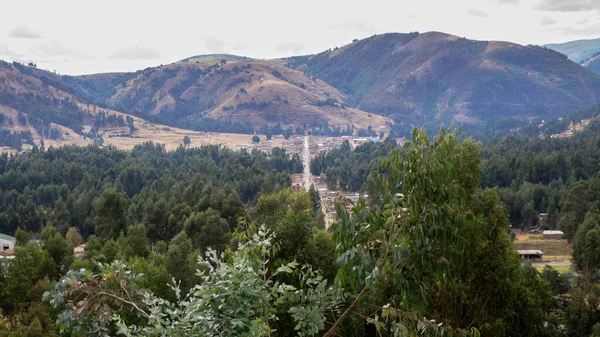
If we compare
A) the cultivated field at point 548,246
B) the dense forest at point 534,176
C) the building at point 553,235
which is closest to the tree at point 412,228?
the dense forest at point 534,176

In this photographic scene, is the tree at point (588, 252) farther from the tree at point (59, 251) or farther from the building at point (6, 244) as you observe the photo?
the building at point (6, 244)

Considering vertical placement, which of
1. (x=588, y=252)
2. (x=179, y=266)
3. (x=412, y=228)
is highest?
(x=412, y=228)

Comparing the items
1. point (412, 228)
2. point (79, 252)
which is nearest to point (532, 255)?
point (79, 252)

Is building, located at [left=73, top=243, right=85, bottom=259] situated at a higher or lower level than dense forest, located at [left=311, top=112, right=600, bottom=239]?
lower

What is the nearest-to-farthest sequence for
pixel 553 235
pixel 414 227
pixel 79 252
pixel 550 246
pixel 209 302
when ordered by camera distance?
pixel 209 302 → pixel 414 227 → pixel 79 252 → pixel 550 246 → pixel 553 235

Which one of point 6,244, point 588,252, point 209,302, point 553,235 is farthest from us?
point 553,235

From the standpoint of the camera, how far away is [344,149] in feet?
479

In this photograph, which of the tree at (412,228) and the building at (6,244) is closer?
the tree at (412,228)

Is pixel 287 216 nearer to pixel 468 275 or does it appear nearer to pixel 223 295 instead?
pixel 468 275

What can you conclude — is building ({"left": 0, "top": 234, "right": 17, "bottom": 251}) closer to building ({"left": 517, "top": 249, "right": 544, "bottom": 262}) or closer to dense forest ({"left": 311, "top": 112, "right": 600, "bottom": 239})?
dense forest ({"left": 311, "top": 112, "right": 600, "bottom": 239})

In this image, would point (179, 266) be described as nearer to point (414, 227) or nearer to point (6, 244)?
point (414, 227)

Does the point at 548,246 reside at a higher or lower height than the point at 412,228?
lower

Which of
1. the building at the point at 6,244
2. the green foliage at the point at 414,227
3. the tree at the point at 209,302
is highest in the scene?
the green foliage at the point at 414,227

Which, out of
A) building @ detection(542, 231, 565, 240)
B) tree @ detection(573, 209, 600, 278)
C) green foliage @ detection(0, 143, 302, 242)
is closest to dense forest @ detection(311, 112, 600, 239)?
building @ detection(542, 231, 565, 240)
